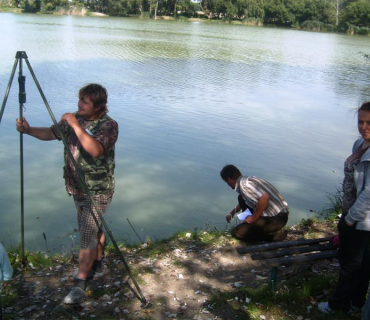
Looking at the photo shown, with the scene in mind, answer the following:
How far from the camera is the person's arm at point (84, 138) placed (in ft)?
11.1

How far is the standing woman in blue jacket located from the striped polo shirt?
1435mm

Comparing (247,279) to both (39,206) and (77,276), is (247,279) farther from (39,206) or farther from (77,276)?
(39,206)

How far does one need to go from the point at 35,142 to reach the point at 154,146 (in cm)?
236

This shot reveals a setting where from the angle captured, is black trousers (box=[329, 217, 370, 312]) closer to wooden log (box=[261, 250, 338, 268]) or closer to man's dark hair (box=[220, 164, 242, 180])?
wooden log (box=[261, 250, 338, 268])

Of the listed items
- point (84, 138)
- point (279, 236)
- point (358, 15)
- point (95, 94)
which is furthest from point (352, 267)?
point (358, 15)

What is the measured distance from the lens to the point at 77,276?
3.94m

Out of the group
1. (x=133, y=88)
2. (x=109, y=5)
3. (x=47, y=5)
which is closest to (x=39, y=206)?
(x=133, y=88)

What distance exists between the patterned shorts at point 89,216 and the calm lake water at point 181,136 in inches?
66.6

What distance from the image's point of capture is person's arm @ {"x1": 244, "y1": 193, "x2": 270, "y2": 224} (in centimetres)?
475

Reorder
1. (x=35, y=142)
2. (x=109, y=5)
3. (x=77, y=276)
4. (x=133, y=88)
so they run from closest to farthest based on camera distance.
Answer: (x=77, y=276)
(x=35, y=142)
(x=133, y=88)
(x=109, y=5)

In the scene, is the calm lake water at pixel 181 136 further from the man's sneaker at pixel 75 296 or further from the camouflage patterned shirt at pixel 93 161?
the camouflage patterned shirt at pixel 93 161

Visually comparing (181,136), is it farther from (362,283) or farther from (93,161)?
(362,283)

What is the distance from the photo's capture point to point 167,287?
4133 mm

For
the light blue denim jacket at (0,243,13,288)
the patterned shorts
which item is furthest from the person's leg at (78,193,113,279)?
the light blue denim jacket at (0,243,13,288)
